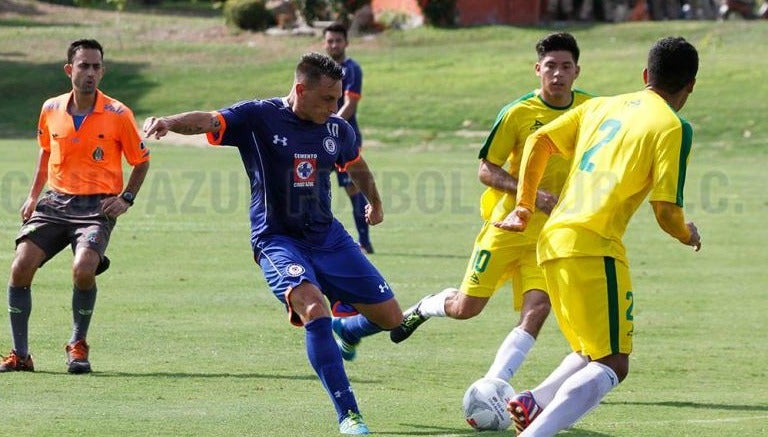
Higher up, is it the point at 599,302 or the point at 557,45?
the point at 557,45

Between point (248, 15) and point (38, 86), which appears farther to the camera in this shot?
point (248, 15)

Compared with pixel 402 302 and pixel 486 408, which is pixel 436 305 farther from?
pixel 402 302

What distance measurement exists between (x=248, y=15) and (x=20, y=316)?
145ft

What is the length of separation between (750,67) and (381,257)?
93.2 feet

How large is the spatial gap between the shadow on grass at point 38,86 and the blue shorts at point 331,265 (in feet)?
101

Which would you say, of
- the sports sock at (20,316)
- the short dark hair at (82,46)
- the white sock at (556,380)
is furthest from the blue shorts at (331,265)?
the short dark hair at (82,46)

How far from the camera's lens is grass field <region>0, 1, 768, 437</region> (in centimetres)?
895

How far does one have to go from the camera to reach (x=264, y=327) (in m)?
12.4

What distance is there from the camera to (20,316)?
33.8 ft

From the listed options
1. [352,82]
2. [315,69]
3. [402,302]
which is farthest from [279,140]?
[352,82]

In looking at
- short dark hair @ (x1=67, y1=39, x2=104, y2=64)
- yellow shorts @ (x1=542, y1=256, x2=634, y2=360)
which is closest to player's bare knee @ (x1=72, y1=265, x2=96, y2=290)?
short dark hair @ (x1=67, y1=39, x2=104, y2=64)

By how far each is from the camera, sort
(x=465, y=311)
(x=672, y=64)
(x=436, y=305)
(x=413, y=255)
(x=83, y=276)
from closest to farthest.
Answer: (x=672, y=64)
(x=465, y=311)
(x=436, y=305)
(x=83, y=276)
(x=413, y=255)

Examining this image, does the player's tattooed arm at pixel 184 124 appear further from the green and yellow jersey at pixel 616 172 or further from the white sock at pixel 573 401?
the white sock at pixel 573 401

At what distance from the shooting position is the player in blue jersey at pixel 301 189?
8552mm
